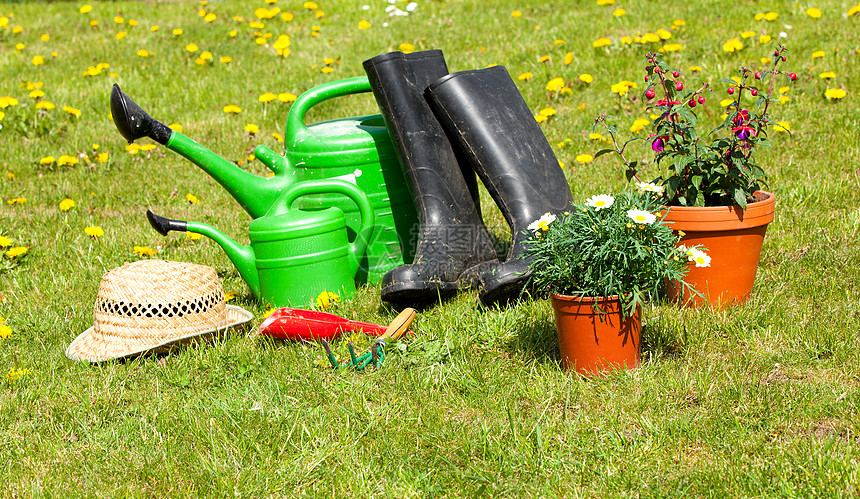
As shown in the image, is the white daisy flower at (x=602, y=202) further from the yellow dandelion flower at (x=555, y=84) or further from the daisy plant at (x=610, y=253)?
the yellow dandelion flower at (x=555, y=84)

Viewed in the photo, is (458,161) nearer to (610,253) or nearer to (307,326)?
(307,326)

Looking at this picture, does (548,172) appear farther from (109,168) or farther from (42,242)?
(109,168)

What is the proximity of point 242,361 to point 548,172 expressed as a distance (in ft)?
4.12

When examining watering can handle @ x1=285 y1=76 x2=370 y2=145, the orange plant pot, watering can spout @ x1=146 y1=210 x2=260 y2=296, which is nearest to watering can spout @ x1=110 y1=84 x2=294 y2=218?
watering can handle @ x1=285 y1=76 x2=370 y2=145

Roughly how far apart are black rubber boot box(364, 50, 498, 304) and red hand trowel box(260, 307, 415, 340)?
0.18 m

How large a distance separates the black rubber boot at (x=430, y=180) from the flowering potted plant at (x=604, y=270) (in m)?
0.58

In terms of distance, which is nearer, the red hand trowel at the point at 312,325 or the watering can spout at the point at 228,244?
the red hand trowel at the point at 312,325

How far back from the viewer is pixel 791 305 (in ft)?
7.73

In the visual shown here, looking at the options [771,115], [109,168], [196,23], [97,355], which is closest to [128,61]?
[196,23]

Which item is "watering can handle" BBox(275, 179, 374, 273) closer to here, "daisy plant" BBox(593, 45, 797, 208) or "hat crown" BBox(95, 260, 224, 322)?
"hat crown" BBox(95, 260, 224, 322)

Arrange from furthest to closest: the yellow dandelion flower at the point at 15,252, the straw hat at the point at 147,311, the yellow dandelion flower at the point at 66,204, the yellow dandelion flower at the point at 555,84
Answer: the yellow dandelion flower at the point at 555,84
the yellow dandelion flower at the point at 66,204
the yellow dandelion flower at the point at 15,252
the straw hat at the point at 147,311

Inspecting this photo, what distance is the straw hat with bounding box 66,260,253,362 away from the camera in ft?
7.68

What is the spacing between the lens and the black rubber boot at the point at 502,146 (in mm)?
2602

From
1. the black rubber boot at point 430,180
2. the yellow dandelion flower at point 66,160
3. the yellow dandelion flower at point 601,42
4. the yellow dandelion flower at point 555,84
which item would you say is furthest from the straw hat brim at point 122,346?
the yellow dandelion flower at point 601,42
